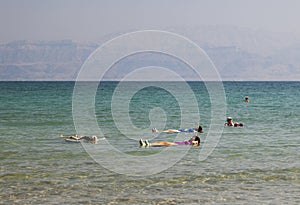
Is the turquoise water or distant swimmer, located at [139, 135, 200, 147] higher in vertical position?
distant swimmer, located at [139, 135, 200, 147]

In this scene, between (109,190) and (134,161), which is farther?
(134,161)

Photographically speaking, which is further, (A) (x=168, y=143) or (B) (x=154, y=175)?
(A) (x=168, y=143)

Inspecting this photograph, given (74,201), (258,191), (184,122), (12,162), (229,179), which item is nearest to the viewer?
(74,201)

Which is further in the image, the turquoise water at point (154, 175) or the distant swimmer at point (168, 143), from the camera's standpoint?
the distant swimmer at point (168, 143)

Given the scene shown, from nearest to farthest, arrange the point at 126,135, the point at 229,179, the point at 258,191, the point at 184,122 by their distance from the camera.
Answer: the point at 258,191
the point at 229,179
the point at 126,135
the point at 184,122

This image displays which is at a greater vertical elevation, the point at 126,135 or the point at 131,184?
the point at 126,135

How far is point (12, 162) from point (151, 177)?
7330mm

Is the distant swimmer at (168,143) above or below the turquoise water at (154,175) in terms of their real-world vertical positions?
above

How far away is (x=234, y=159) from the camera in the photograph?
2473cm

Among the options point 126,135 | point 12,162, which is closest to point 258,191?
point 12,162

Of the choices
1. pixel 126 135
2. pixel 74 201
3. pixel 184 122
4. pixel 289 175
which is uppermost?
pixel 184 122

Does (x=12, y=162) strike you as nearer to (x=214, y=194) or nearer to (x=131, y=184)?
(x=131, y=184)

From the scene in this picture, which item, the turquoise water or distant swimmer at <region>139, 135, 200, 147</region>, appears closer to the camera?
the turquoise water

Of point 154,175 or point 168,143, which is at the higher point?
point 168,143
